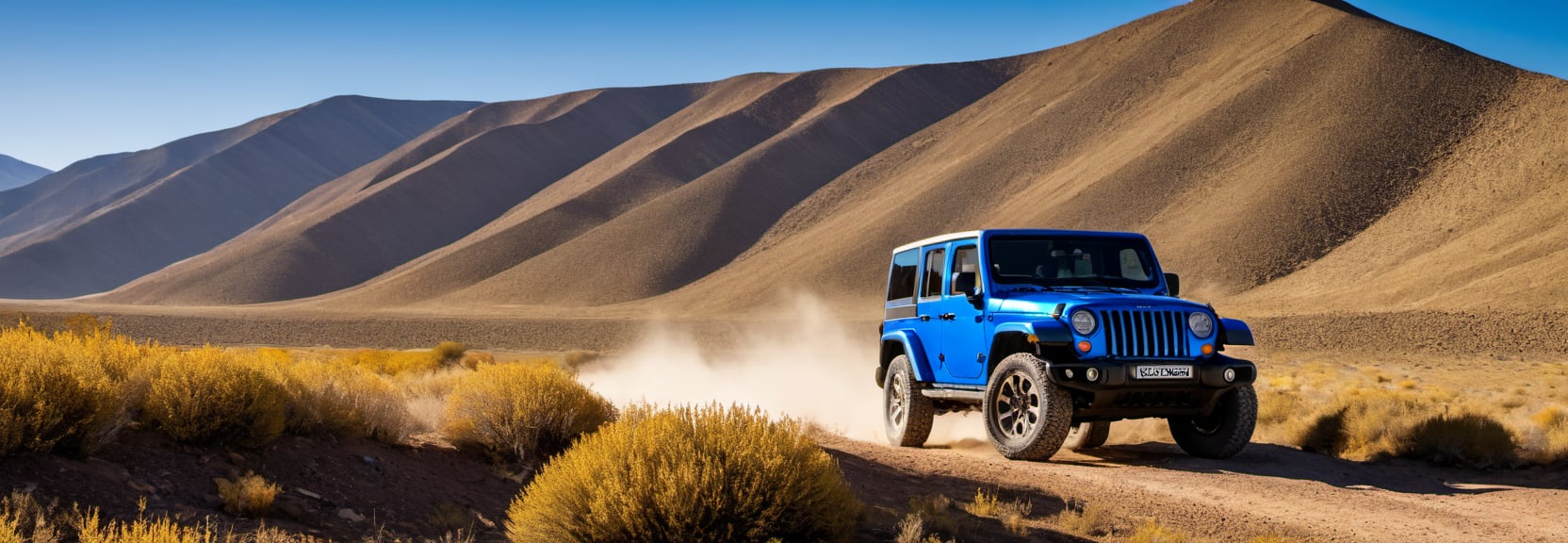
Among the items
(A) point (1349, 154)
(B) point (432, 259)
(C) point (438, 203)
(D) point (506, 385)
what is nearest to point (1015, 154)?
(A) point (1349, 154)

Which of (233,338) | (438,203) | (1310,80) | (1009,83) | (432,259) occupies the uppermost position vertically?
(1009,83)

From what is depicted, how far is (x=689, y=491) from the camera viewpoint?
6.45 m

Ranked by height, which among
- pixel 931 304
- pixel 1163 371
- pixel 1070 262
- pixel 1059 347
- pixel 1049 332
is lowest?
pixel 1163 371

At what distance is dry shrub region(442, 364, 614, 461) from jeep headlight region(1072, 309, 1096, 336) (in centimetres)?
466

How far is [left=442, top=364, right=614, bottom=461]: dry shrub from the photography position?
9.08 metres

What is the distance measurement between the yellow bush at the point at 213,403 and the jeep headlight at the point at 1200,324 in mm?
8228

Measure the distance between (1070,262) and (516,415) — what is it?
630 cm

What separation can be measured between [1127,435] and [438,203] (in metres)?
115

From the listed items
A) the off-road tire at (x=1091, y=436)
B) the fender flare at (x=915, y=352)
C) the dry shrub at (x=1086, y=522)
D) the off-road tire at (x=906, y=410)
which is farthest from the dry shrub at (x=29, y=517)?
the off-road tire at (x=1091, y=436)

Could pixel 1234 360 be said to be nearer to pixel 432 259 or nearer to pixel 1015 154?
pixel 1015 154

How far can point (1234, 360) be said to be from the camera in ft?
35.9

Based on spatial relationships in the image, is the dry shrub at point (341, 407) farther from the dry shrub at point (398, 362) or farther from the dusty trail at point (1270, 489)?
the dry shrub at point (398, 362)

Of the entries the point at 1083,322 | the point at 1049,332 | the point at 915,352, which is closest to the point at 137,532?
the point at 1049,332

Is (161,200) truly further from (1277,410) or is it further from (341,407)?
(1277,410)
